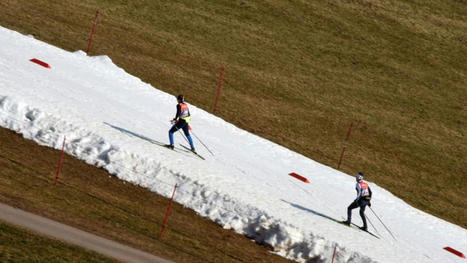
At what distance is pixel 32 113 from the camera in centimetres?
3022

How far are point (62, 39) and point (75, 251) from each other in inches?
940

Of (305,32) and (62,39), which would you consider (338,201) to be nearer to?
(62,39)

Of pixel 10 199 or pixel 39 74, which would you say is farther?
pixel 39 74

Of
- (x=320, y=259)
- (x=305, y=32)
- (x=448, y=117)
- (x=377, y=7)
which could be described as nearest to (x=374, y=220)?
(x=320, y=259)

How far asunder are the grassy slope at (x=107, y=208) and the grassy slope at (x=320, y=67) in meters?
13.9

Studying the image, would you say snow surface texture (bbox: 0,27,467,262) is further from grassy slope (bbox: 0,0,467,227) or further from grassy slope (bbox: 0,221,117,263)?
grassy slope (bbox: 0,221,117,263)

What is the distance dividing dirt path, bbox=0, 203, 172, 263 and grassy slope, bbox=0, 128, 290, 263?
413mm

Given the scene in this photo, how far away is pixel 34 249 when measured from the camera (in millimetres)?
21109

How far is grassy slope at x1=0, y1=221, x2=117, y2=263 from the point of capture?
2044 cm

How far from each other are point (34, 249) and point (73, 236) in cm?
195

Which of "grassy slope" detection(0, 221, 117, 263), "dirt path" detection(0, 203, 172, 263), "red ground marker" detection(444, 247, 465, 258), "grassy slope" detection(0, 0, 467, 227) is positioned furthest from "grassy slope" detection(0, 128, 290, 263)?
"grassy slope" detection(0, 0, 467, 227)

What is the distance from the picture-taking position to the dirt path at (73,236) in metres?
22.5

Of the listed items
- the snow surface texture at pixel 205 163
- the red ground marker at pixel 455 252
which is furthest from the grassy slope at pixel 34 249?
the red ground marker at pixel 455 252

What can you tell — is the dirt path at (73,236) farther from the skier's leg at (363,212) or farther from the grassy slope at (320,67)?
the grassy slope at (320,67)
